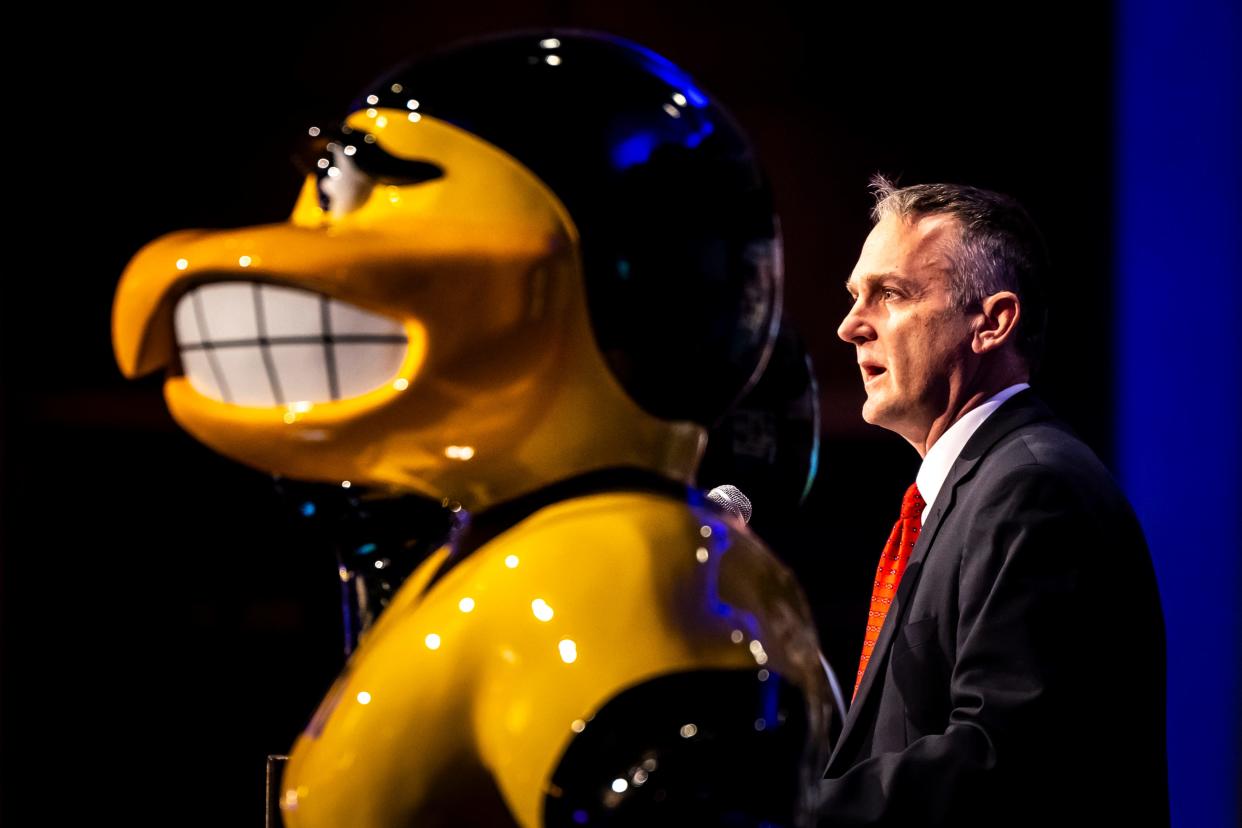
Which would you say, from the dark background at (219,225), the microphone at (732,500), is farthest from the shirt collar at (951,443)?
the dark background at (219,225)

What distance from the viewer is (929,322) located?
1.42m

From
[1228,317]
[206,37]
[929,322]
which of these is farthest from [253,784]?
[1228,317]

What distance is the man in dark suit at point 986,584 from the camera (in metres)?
1.07

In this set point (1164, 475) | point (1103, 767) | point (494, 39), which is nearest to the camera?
point (494, 39)

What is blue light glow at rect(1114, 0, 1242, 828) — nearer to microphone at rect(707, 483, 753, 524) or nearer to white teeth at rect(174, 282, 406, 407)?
microphone at rect(707, 483, 753, 524)

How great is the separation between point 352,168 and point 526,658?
30cm

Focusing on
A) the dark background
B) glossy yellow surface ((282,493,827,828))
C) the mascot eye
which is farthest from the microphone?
the dark background

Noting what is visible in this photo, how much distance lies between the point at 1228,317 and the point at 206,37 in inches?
84.2

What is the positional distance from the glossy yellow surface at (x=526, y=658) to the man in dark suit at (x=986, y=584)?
36 centimetres

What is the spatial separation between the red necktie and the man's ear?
0.18 metres

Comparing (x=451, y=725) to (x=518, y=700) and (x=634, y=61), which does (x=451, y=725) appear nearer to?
(x=518, y=700)

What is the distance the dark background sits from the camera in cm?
267

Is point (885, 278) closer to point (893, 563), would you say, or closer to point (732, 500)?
point (893, 563)

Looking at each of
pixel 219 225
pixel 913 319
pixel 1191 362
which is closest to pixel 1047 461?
pixel 913 319
